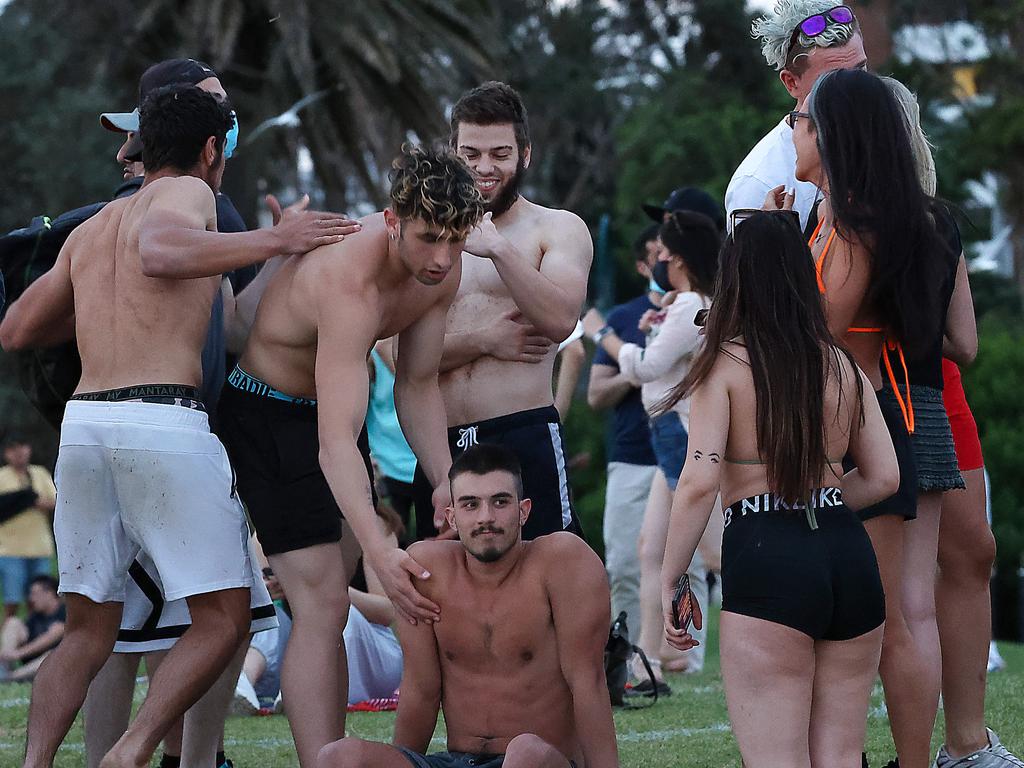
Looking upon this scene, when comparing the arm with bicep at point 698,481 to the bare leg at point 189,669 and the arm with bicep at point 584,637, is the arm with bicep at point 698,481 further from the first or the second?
the bare leg at point 189,669

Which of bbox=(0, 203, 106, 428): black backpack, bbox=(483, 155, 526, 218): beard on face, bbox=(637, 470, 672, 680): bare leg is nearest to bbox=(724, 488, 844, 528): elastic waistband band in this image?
bbox=(483, 155, 526, 218): beard on face

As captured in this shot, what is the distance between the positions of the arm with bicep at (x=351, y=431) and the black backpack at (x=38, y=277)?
1092 mm

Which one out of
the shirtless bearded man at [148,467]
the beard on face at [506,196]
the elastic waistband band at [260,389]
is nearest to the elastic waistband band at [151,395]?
the shirtless bearded man at [148,467]

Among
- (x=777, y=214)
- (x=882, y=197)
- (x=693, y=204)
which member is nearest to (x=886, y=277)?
(x=882, y=197)

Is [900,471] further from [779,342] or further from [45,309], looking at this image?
[45,309]

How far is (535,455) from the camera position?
4.89 meters

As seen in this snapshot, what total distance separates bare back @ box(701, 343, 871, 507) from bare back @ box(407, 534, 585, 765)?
2.43 feet

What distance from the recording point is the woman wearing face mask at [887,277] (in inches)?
155

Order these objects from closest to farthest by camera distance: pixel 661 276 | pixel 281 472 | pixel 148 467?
pixel 148 467
pixel 281 472
pixel 661 276

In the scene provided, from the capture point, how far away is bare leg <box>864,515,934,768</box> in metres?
4.00

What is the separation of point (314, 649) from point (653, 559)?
3.50 metres

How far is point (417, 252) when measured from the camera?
4.20 meters

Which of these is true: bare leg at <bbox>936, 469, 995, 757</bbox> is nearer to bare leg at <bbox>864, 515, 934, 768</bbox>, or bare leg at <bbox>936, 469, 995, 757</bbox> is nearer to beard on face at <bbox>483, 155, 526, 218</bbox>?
bare leg at <bbox>864, 515, 934, 768</bbox>

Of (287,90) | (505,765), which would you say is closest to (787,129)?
(505,765)
